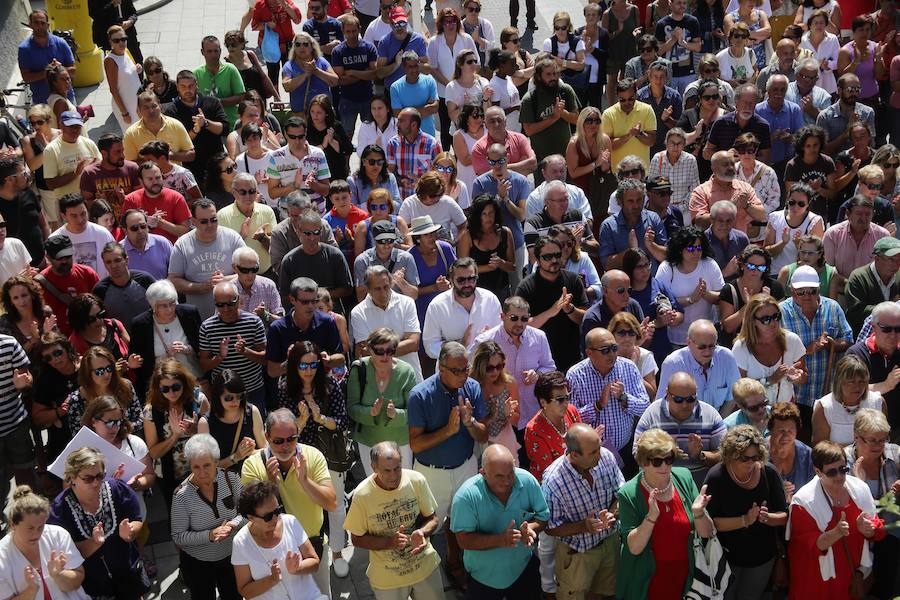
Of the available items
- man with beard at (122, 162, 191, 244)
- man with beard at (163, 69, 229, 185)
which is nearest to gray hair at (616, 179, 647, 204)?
man with beard at (122, 162, 191, 244)

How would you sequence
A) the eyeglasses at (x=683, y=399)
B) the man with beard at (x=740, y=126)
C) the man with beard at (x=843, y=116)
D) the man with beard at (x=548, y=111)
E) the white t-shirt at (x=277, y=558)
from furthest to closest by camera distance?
the man with beard at (x=548, y=111) < the man with beard at (x=843, y=116) < the man with beard at (x=740, y=126) < the eyeglasses at (x=683, y=399) < the white t-shirt at (x=277, y=558)

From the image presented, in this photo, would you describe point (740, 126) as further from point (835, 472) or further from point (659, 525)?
point (659, 525)

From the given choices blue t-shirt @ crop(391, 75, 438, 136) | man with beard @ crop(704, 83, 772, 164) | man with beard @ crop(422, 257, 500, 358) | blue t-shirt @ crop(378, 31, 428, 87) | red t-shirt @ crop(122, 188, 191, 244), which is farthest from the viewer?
blue t-shirt @ crop(378, 31, 428, 87)

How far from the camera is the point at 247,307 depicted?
959 centimetres

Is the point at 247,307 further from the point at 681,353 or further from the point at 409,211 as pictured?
the point at 681,353

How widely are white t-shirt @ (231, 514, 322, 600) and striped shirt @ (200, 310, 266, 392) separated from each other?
216 cm

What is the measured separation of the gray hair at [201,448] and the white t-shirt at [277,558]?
636mm

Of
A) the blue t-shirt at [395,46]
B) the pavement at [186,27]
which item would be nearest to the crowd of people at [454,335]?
the blue t-shirt at [395,46]

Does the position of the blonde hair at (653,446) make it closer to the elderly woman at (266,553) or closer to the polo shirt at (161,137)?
the elderly woman at (266,553)

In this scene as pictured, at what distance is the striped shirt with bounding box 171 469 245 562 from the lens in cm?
744

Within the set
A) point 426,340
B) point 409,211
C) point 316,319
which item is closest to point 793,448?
point 426,340

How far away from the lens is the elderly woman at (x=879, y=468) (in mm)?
7672

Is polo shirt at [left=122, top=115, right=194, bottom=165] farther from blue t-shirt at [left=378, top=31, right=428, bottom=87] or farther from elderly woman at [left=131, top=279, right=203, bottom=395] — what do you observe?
elderly woman at [left=131, top=279, right=203, bottom=395]

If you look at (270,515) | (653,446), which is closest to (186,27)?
(270,515)
